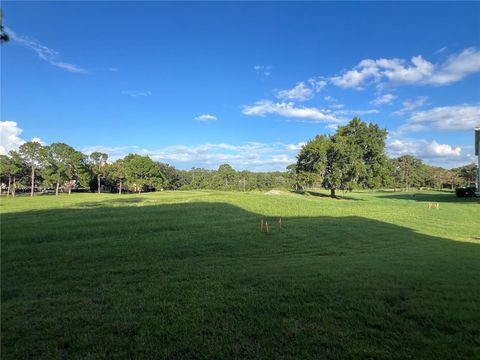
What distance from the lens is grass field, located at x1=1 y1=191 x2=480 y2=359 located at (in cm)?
404

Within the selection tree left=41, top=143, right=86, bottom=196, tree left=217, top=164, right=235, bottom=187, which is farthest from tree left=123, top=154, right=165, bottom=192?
tree left=217, top=164, right=235, bottom=187

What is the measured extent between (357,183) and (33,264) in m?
43.7

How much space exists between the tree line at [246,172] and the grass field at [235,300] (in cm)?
3563

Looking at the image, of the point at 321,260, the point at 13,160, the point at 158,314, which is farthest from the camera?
the point at 13,160

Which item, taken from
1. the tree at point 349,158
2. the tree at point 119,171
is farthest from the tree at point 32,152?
the tree at point 349,158

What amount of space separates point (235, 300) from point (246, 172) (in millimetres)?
118068

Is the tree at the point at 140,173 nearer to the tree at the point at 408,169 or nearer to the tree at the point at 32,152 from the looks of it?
the tree at the point at 32,152

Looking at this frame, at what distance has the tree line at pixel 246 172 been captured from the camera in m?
46.4

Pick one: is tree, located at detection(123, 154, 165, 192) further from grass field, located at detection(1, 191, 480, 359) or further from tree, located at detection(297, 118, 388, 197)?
grass field, located at detection(1, 191, 480, 359)

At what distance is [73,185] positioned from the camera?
86250mm

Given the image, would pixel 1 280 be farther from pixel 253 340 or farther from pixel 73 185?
pixel 73 185

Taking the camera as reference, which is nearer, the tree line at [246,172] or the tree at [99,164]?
the tree line at [246,172]

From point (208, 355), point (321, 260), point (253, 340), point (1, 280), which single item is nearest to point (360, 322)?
point (253, 340)

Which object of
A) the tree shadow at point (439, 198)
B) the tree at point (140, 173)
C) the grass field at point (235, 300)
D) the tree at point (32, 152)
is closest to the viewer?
the grass field at point (235, 300)
